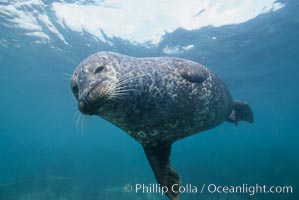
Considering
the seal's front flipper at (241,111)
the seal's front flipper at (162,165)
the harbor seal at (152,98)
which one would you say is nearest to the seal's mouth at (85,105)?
the harbor seal at (152,98)

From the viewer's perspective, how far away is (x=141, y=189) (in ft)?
45.2

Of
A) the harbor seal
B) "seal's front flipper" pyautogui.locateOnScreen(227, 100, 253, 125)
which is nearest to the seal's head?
the harbor seal

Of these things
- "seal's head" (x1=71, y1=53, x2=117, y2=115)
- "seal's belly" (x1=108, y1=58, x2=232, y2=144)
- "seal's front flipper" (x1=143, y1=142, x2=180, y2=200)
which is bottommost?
"seal's front flipper" (x1=143, y1=142, x2=180, y2=200)

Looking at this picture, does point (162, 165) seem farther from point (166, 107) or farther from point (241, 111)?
point (241, 111)

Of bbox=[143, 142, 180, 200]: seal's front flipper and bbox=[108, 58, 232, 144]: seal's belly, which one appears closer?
bbox=[108, 58, 232, 144]: seal's belly

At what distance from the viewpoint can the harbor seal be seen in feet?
9.48

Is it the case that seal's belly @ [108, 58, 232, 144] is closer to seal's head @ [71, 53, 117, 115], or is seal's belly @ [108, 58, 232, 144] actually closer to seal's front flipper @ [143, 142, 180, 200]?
seal's front flipper @ [143, 142, 180, 200]

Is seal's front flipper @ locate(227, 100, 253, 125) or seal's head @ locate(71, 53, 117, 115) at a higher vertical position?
seal's head @ locate(71, 53, 117, 115)

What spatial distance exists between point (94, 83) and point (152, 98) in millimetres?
901

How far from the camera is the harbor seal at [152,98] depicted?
2889 mm

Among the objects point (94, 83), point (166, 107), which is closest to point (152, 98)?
point (166, 107)

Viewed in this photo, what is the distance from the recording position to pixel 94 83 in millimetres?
2797

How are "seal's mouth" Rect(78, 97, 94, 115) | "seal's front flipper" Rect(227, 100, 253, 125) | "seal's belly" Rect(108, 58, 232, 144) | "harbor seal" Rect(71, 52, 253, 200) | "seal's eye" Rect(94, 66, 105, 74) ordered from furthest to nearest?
"seal's front flipper" Rect(227, 100, 253, 125), "seal's belly" Rect(108, 58, 232, 144), "seal's eye" Rect(94, 66, 105, 74), "harbor seal" Rect(71, 52, 253, 200), "seal's mouth" Rect(78, 97, 94, 115)

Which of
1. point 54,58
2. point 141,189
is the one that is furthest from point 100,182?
point 54,58
